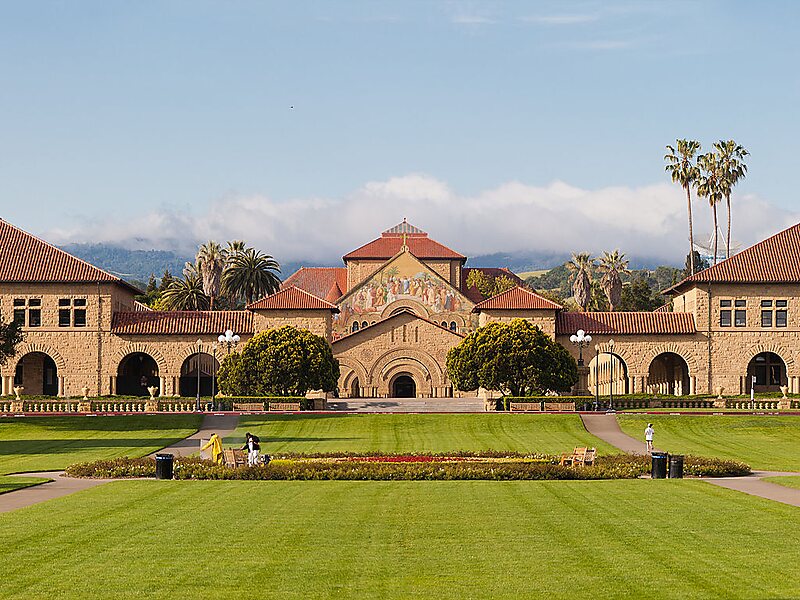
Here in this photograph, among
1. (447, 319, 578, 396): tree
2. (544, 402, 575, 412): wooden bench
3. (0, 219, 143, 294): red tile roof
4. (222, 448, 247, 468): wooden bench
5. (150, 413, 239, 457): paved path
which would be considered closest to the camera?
(222, 448, 247, 468): wooden bench

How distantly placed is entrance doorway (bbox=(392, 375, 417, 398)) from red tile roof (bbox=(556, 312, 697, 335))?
399 inches

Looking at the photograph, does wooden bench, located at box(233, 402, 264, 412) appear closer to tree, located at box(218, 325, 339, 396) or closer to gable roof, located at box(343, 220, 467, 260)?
tree, located at box(218, 325, 339, 396)

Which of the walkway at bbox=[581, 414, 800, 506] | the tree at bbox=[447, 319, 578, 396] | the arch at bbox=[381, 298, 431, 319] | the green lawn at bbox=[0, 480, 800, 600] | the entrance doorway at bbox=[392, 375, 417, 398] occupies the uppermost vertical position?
the arch at bbox=[381, 298, 431, 319]

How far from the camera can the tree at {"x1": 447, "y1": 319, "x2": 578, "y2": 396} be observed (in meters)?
66.4

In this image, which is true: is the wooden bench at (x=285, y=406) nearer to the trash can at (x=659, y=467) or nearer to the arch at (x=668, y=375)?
the arch at (x=668, y=375)

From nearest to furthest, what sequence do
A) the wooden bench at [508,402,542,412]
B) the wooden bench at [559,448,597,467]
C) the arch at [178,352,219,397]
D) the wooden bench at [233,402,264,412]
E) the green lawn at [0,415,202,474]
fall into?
the wooden bench at [559,448,597,467], the green lawn at [0,415,202,474], the wooden bench at [233,402,264,412], the wooden bench at [508,402,542,412], the arch at [178,352,219,397]

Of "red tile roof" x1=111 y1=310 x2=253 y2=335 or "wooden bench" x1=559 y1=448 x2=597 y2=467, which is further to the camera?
"red tile roof" x1=111 y1=310 x2=253 y2=335

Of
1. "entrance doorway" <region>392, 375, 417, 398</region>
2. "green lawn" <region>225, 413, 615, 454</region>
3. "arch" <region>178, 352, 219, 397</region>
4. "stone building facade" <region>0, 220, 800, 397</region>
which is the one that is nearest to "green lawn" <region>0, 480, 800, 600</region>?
"green lawn" <region>225, 413, 615, 454</region>

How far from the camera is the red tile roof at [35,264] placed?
7500 cm

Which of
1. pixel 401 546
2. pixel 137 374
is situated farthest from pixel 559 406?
pixel 401 546

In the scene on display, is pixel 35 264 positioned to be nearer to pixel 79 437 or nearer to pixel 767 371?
pixel 79 437

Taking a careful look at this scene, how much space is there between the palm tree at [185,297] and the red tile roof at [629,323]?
3570cm

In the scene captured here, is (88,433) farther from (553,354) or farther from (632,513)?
(632,513)

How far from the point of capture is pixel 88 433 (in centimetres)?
5047
